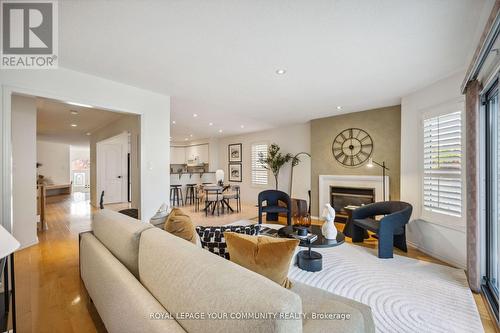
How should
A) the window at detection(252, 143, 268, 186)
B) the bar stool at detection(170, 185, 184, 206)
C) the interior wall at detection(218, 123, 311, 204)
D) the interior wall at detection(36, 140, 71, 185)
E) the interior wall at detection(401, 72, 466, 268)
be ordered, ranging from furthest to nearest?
1. the interior wall at detection(36, 140, 71, 185)
2. the bar stool at detection(170, 185, 184, 206)
3. the window at detection(252, 143, 268, 186)
4. the interior wall at detection(218, 123, 311, 204)
5. the interior wall at detection(401, 72, 466, 268)

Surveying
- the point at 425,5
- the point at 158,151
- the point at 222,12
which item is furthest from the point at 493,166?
the point at 158,151

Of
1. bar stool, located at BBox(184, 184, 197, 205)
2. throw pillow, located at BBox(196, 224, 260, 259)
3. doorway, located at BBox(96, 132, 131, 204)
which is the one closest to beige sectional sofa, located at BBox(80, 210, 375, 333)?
throw pillow, located at BBox(196, 224, 260, 259)

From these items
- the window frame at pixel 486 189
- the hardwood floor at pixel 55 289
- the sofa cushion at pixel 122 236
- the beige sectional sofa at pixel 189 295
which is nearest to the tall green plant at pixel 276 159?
the hardwood floor at pixel 55 289

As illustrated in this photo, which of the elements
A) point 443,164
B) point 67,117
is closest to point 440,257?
point 443,164

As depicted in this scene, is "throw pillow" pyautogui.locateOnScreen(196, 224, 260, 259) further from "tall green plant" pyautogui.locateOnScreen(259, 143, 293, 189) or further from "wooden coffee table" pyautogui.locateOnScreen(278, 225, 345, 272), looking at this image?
"tall green plant" pyautogui.locateOnScreen(259, 143, 293, 189)

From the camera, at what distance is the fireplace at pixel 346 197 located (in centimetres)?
473

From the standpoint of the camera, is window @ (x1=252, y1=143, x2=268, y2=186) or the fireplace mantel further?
window @ (x1=252, y1=143, x2=268, y2=186)

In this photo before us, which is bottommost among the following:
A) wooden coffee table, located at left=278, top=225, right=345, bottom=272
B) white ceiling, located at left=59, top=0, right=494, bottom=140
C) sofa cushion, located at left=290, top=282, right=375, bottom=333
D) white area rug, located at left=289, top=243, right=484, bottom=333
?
white area rug, located at left=289, top=243, right=484, bottom=333

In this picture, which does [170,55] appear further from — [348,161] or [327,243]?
[348,161]

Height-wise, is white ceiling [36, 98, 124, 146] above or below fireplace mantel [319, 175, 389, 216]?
above

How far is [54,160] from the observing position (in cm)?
1009

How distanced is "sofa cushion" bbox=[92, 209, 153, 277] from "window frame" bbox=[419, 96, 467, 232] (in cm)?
364

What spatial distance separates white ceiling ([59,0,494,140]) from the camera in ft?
5.61

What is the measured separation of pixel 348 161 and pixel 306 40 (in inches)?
138
